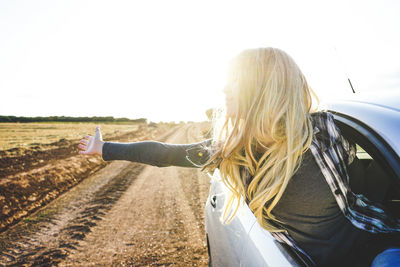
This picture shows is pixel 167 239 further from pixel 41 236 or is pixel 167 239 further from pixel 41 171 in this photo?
pixel 41 171

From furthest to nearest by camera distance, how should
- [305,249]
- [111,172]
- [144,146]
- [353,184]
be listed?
[111,172] < [353,184] < [144,146] < [305,249]

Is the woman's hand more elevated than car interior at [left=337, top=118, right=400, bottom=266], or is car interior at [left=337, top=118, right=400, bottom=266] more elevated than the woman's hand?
the woman's hand

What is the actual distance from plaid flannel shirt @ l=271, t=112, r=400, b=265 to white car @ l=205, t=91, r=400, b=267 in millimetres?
112

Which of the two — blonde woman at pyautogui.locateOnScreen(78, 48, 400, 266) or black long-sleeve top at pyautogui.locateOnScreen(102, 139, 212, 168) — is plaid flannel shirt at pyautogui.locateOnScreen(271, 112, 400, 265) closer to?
blonde woman at pyautogui.locateOnScreen(78, 48, 400, 266)

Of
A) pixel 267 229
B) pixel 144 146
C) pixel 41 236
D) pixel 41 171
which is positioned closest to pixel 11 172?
pixel 41 171

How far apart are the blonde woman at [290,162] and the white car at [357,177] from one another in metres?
0.10

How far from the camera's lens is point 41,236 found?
3955mm

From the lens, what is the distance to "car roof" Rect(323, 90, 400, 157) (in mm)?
1147

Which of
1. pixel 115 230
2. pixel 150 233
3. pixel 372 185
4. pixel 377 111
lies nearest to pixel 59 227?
pixel 115 230

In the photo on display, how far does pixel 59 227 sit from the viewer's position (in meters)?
4.26

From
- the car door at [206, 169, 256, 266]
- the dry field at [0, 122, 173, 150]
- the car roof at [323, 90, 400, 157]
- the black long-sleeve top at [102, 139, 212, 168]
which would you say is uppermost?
the car roof at [323, 90, 400, 157]

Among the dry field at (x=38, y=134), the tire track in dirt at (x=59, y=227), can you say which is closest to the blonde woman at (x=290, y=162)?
the tire track in dirt at (x=59, y=227)

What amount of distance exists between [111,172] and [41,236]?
434 cm

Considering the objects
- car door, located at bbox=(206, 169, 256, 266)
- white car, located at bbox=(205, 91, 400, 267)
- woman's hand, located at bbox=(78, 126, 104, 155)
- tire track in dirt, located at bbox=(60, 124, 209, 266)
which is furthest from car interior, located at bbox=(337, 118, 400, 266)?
tire track in dirt, located at bbox=(60, 124, 209, 266)
